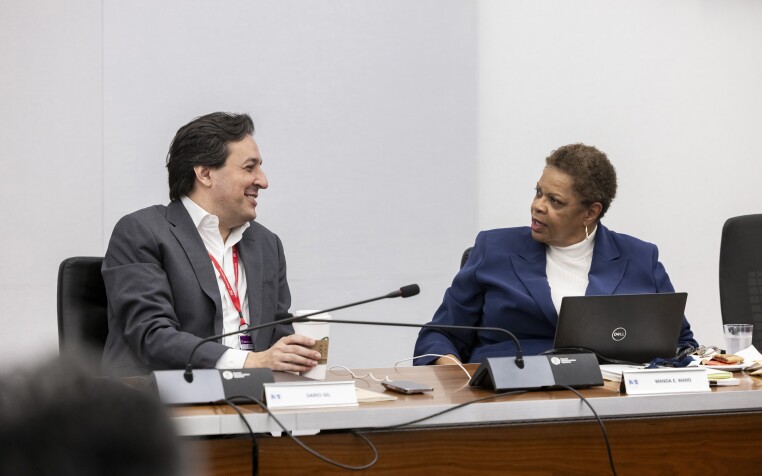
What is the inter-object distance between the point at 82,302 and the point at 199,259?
0.31 meters

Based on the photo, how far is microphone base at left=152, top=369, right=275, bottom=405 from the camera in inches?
61.9

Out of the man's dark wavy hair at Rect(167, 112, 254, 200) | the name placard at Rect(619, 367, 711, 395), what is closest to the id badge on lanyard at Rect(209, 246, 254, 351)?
the man's dark wavy hair at Rect(167, 112, 254, 200)

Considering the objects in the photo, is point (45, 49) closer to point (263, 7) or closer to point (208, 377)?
point (263, 7)

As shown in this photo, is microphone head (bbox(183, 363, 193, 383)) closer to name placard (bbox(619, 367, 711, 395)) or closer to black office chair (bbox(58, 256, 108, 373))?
black office chair (bbox(58, 256, 108, 373))

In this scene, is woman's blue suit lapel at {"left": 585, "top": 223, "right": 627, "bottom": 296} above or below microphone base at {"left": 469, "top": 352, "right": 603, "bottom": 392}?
above

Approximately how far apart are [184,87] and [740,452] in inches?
100

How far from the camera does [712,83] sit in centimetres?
432

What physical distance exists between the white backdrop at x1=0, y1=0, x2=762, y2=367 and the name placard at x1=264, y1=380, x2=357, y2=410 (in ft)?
6.00

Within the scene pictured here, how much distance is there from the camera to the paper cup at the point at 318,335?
182cm

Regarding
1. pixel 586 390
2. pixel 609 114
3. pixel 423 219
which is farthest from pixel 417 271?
pixel 586 390

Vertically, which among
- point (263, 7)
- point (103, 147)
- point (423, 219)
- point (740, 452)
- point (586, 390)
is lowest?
Result: point (740, 452)

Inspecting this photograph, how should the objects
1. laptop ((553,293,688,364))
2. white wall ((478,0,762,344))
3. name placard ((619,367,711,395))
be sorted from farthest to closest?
white wall ((478,0,762,344)) < laptop ((553,293,688,364)) < name placard ((619,367,711,395))

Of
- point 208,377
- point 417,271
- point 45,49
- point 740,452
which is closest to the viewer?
point 208,377

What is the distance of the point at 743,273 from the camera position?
9.02 feet
